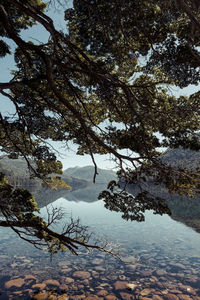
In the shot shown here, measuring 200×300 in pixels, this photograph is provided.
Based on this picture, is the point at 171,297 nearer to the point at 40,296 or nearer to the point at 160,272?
the point at 160,272

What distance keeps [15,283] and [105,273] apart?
4.85 meters

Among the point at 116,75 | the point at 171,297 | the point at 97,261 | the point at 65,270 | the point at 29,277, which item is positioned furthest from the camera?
the point at 97,261

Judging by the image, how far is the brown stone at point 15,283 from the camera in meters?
9.12

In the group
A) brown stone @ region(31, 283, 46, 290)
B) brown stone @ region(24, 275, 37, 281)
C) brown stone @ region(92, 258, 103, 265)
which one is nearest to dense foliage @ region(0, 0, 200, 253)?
brown stone @ region(31, 283, 46, 290)

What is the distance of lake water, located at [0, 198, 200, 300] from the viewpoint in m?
8.53

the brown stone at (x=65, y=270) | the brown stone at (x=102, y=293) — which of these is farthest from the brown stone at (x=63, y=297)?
the brown stone at (x=65, y=270)

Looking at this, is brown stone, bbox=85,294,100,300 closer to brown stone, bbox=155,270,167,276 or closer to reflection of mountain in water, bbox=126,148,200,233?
brown stone, bbox=155,270,167,276

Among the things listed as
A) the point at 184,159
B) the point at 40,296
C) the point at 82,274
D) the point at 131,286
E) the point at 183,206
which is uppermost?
the point at 184,159

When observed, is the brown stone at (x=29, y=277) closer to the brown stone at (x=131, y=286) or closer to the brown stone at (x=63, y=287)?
the brown stone at (x=63, y=287)

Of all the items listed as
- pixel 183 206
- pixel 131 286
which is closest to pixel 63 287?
pixel 131 286

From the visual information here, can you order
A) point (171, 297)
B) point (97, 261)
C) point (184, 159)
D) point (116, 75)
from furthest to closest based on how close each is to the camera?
point (184, 159) < point (97, 261) < point (171, 297) < point (116, 75)

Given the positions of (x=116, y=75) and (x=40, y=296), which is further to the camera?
(x=40, y=296)

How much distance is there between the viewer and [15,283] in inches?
370

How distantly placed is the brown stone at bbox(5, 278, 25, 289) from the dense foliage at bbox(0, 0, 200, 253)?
23.5ft
